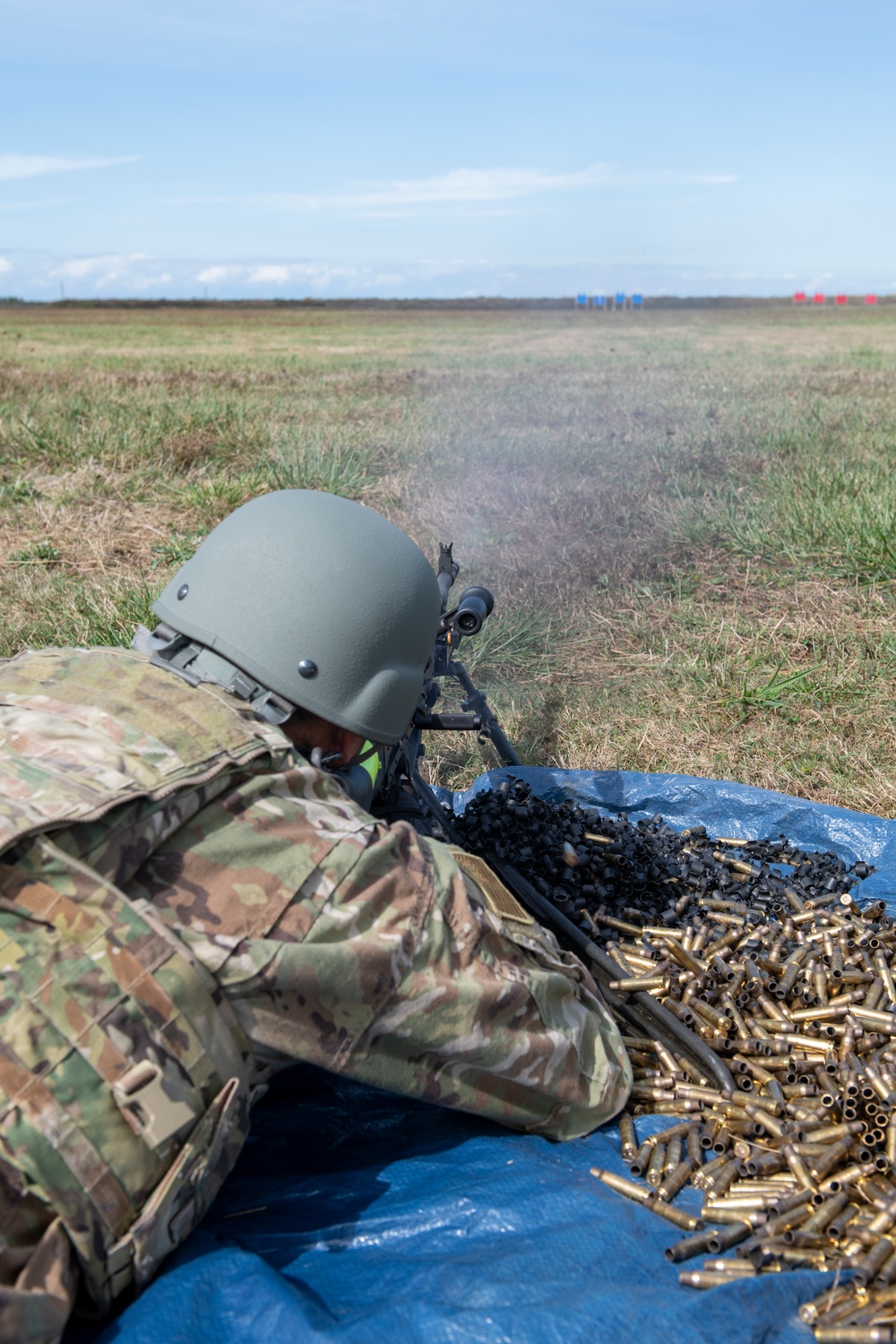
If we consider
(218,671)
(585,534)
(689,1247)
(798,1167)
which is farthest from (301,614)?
(585,534)

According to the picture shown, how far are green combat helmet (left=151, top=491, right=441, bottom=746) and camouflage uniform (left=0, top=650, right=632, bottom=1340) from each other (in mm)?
231

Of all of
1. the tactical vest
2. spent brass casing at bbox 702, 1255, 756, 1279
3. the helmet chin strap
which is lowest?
spent brass casing at bbox 702, 1255, 756, 1279

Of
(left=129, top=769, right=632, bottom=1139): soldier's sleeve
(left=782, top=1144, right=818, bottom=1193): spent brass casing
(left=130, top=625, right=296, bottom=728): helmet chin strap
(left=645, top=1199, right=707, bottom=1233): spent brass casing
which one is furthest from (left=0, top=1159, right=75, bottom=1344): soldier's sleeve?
(left=782, top=1144, right=818, bottom=1193): spent brass casing

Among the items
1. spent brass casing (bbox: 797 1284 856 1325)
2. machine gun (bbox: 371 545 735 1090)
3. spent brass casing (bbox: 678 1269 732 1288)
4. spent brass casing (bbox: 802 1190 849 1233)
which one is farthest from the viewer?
machine gun (bbox: 371 545 735 1090)

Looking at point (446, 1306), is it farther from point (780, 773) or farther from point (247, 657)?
point (780, 773)

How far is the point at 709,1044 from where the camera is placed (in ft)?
11.6

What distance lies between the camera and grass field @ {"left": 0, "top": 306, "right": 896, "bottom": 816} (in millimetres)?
6309

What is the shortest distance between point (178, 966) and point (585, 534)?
6.83 m

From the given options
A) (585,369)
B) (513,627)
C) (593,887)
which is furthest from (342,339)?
(593,887)

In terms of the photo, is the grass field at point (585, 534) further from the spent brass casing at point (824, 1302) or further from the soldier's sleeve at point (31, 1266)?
the soldier's sleeve at point (31, 1266)

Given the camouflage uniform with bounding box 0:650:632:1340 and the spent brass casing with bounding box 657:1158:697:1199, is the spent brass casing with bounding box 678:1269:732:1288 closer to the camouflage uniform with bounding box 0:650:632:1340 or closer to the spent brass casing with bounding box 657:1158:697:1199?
the spent brass casing with bounding box 657:1158:697:1199

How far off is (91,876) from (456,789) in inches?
153

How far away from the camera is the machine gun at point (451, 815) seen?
11.6 ft

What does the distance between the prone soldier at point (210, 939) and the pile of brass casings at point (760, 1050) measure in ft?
1.16
